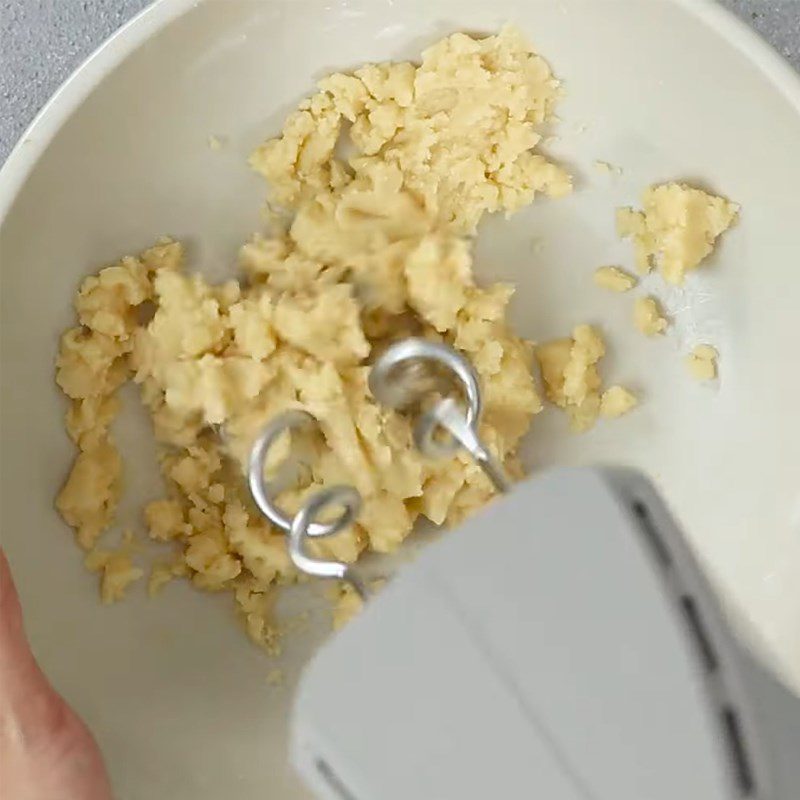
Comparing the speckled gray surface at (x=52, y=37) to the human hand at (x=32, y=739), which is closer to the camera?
the human hand at (x=32, y=739)

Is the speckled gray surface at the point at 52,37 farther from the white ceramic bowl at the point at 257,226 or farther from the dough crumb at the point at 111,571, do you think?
the dough crumb at the point at 111,571

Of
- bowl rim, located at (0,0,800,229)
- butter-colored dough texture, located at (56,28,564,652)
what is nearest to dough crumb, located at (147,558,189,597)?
butter-colored dough texture, located at (56,28,564,652)

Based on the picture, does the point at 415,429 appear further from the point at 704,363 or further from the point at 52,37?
the point at 52,37

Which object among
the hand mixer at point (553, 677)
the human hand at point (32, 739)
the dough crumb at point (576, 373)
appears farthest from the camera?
the dough crumb at point (576, 373)

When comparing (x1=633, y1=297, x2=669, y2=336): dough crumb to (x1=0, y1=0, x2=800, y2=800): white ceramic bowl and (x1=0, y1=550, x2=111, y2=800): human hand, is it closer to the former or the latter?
(x1=0, y1=0, x2=800, y2=800): white ceramic bowl

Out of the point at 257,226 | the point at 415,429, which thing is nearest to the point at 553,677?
the point at 415,429

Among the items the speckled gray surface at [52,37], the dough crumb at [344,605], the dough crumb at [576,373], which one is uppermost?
the dough crumb at [576,373]

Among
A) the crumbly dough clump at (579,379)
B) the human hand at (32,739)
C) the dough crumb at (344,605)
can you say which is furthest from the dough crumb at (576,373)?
the human hand at (32,739)

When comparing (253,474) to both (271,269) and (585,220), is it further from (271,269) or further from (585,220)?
(585,220)
